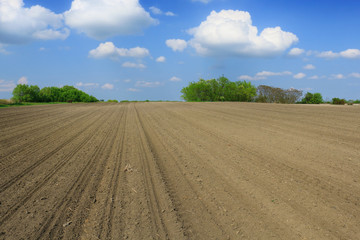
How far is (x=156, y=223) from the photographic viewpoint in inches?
135

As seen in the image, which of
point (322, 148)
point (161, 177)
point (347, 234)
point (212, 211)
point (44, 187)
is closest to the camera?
point (347, 234)

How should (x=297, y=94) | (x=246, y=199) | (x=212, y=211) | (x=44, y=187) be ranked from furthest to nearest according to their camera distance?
(x=297, y=94) < (x=44, y=187) < (x=246, y=199) < (x=212, y=211)

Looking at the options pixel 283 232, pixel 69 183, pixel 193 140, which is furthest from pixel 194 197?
pixel 193 140

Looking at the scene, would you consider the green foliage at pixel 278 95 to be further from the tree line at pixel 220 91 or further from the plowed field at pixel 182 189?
the plowed field at pixel 182 189

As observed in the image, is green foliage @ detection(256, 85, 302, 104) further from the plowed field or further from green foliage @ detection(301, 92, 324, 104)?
the plowed field

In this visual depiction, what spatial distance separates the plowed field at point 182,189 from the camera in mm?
3342

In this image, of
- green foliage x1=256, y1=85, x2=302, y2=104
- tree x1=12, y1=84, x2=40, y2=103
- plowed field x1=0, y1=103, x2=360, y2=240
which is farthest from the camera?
tree x1=12, y1=84, x2=40, y2=103

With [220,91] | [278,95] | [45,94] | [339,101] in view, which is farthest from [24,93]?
[339,101]

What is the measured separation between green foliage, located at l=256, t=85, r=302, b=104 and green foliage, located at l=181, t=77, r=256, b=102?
562 inches

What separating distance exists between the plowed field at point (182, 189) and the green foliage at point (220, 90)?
234 feet

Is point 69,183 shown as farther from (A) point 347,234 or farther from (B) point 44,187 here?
(A) point 347,234

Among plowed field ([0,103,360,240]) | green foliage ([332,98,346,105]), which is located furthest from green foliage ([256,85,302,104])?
plowed field ([0,103,360,240])

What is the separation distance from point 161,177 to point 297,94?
59.4 m

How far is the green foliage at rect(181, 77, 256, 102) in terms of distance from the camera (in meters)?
77.4
